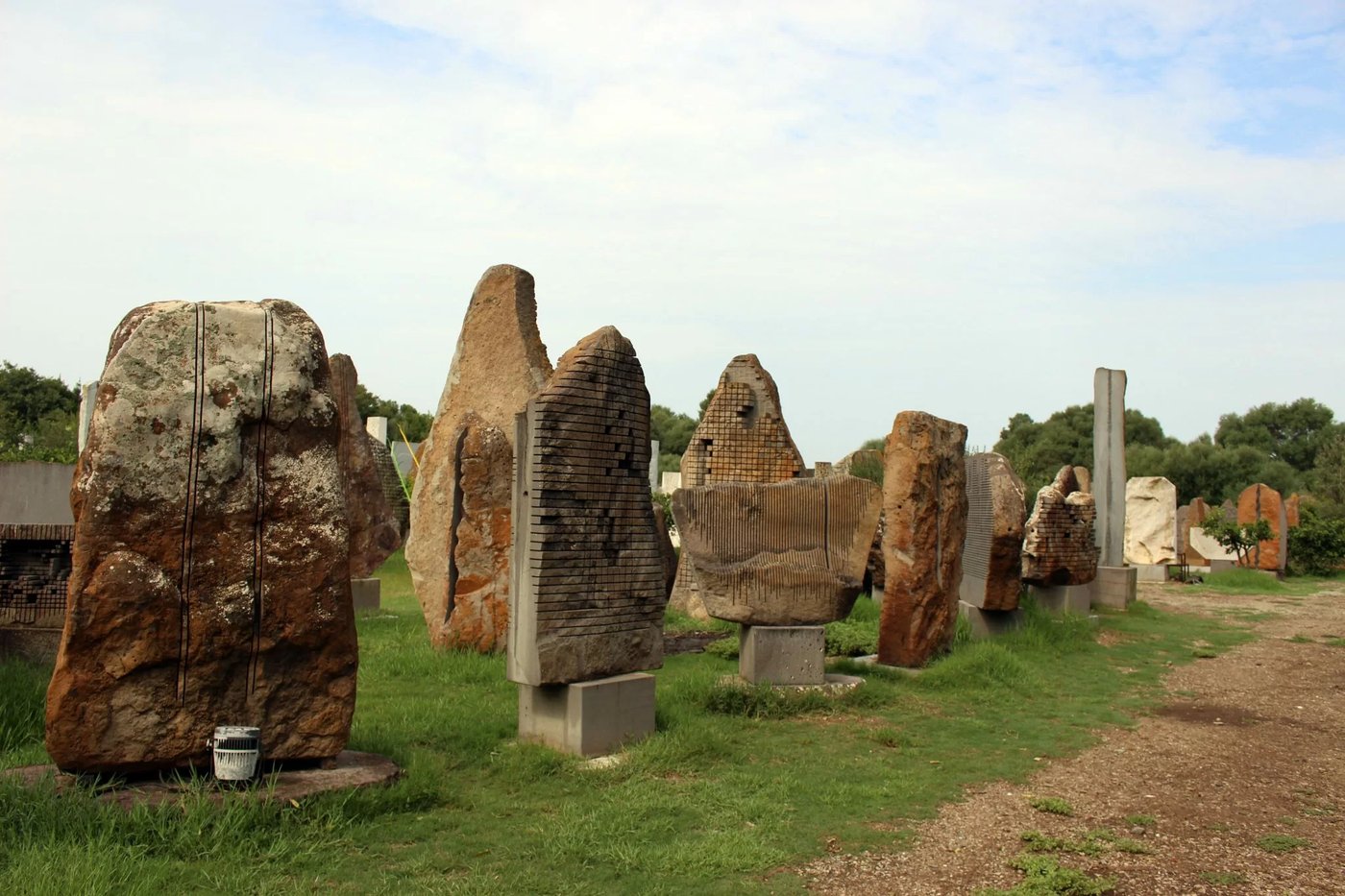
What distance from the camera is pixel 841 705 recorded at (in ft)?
26.5

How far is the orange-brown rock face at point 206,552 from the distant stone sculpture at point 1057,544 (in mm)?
9299

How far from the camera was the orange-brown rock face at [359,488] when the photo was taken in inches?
475

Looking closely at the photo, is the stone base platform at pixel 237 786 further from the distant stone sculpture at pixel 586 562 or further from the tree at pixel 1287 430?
the tree at pixel 1287 430

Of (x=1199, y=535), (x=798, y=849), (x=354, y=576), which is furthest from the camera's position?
(x=1199, y=535)

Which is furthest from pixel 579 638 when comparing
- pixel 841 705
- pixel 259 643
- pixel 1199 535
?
pixel 1199 535

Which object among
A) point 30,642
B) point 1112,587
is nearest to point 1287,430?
point 1112,587

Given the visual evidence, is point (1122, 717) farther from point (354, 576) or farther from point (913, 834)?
point (354, 576)

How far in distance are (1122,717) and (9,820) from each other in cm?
709

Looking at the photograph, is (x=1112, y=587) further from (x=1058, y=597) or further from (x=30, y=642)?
(x=30, y=642)

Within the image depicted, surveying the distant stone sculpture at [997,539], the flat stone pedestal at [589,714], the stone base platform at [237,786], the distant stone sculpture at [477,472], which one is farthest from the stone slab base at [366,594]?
the stone base platform at [237,786]

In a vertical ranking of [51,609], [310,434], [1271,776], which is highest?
[310,434]

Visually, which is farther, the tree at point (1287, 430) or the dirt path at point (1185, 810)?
the tree at point (1287, 430)

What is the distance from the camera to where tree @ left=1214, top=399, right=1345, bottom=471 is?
46781 mm

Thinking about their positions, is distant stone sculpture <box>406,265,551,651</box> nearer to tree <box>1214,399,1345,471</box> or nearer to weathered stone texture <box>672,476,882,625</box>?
weathered stone texture <box>672,476,882,625</box>
